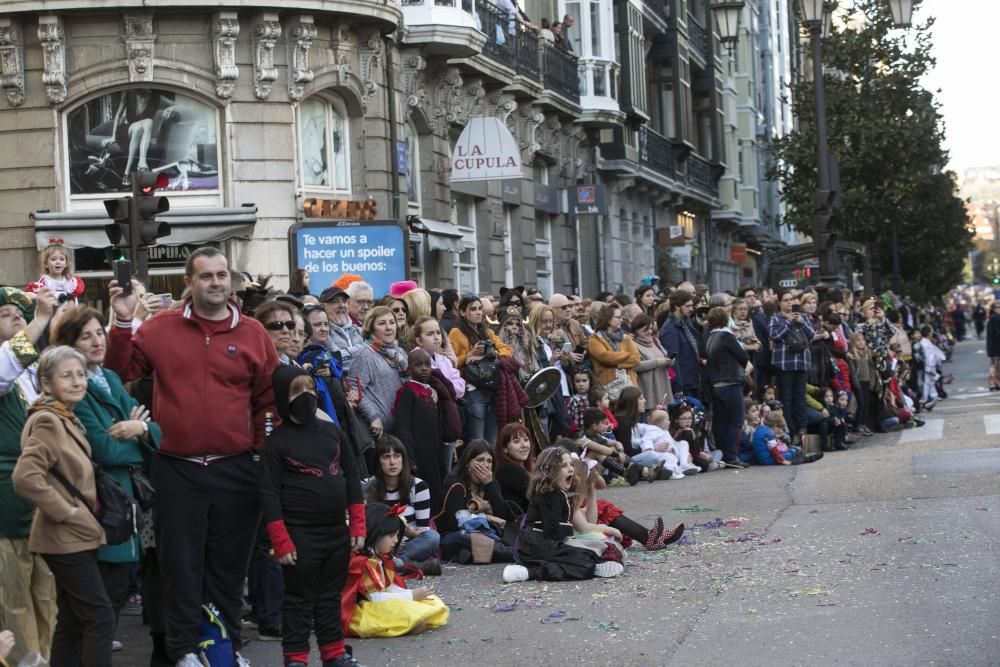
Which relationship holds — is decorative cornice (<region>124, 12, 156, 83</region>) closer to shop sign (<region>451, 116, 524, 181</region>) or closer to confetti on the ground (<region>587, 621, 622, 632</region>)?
shop sign (<region>451, 116, 524, 181</region>)

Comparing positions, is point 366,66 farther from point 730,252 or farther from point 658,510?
point 730,252

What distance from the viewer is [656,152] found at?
1768 inches

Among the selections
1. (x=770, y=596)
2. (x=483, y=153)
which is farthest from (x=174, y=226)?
(x=770, y=596)

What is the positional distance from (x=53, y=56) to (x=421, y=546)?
12338 mm

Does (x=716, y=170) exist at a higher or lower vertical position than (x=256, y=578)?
higher

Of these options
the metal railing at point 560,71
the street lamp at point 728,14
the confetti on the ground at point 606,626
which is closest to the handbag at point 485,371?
the confetti on the ground at point 606,626

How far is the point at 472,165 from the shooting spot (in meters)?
26.5

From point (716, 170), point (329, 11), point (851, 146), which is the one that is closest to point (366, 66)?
point (329, 11)

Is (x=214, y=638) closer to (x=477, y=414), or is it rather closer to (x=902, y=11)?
(x=477, y=414)

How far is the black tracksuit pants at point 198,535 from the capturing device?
7.78 m

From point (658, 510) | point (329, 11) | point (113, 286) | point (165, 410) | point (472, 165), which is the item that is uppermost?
point (329, 11)

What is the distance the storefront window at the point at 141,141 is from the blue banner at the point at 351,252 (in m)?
4.72

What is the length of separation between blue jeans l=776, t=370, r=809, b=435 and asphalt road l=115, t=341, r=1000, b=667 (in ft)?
16.2

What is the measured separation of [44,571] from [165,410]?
967 mm
